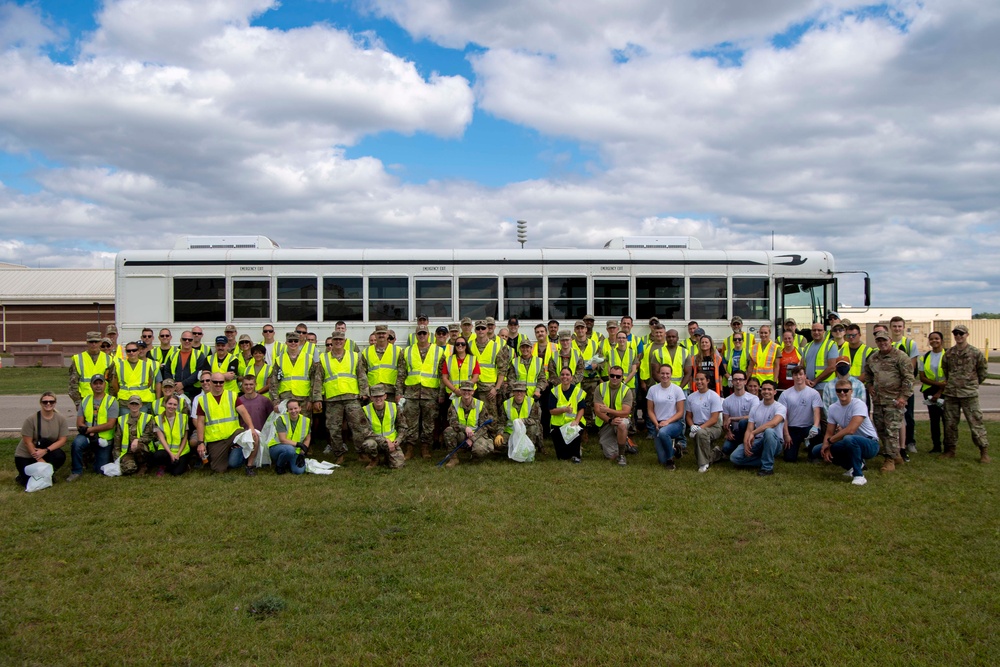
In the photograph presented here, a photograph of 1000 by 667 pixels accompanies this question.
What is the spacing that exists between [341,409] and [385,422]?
33.2 inches

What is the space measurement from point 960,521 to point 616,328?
5348mm

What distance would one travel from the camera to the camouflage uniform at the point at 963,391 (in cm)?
946

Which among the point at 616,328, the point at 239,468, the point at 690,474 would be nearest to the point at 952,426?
the point at 690,474

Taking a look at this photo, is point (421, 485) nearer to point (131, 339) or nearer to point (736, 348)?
point (736, 348)

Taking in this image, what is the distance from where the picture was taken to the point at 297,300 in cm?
1306

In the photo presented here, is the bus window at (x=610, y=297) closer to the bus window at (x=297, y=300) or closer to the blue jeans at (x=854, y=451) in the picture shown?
the bus window at (x=297, y=300)

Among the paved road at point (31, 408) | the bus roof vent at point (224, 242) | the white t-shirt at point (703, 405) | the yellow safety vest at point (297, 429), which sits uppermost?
the bus roof vent at point (224, 242)

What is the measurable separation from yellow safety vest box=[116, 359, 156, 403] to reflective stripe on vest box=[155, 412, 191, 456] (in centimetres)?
97

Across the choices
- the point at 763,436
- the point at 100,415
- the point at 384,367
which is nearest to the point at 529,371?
the point at 384,367

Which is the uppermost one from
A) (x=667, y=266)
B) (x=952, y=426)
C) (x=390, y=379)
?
(x=667, y=266)

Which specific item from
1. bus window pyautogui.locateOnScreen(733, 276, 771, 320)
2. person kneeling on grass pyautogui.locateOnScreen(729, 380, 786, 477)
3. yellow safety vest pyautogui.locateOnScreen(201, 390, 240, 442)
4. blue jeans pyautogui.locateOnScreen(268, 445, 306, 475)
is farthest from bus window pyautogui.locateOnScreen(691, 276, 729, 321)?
yellow safety vest pyautogui.locateOnScreen(201, 390, 240, 442)

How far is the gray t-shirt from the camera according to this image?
916 centimetres

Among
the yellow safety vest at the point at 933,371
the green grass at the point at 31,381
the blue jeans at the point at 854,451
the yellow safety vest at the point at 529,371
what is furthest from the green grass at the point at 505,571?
the green grass at the point at 31,381

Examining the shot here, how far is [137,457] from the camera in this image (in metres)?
8.76
